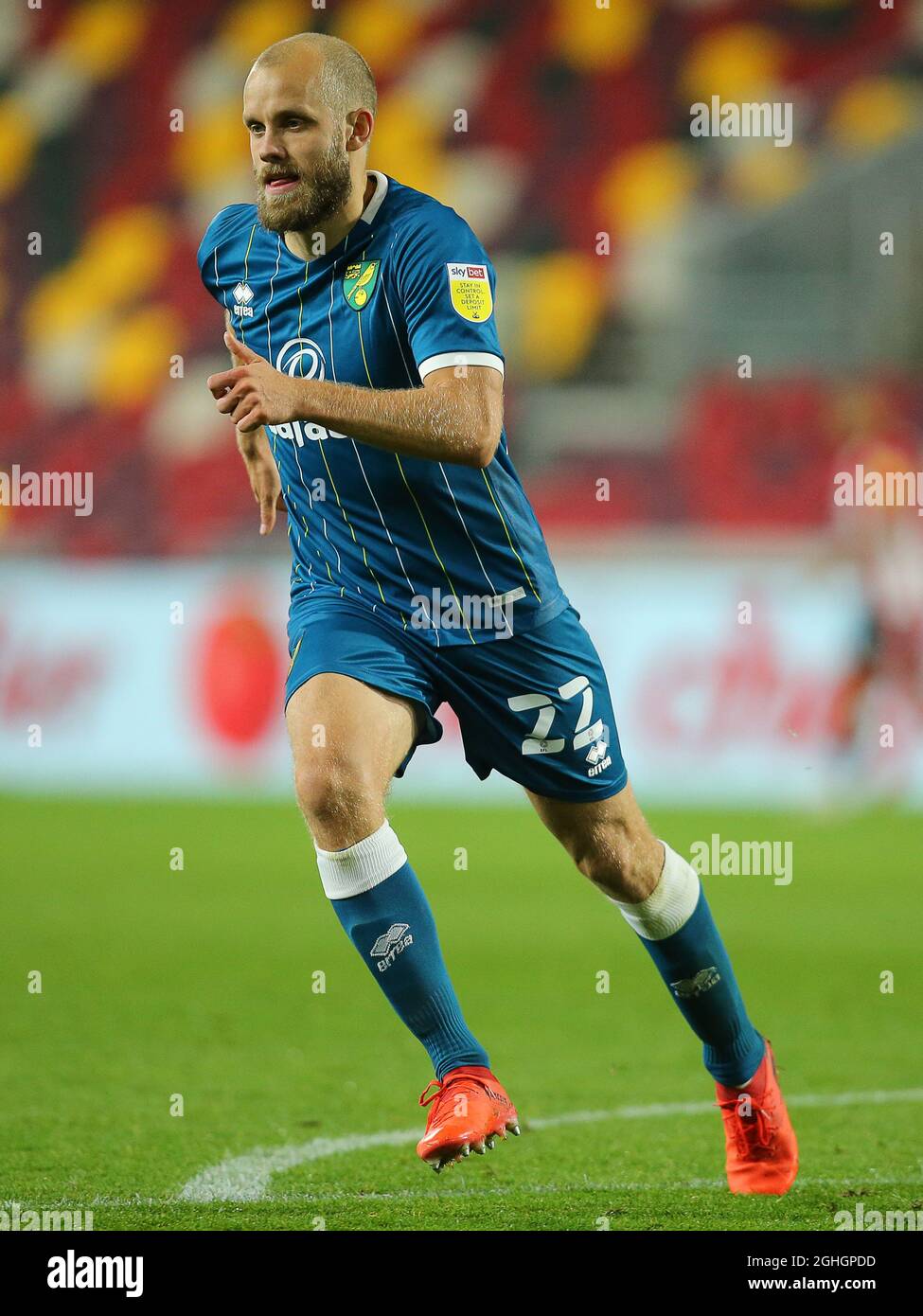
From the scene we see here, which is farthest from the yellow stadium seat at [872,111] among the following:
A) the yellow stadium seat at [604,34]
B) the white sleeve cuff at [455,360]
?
the white sleeve cuff at [455,360]

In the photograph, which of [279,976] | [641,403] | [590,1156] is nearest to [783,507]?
[641,403]

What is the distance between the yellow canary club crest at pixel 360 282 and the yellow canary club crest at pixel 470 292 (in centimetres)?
20

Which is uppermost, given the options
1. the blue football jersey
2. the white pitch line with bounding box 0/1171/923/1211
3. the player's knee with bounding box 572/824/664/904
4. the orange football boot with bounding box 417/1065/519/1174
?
the blue football jersey

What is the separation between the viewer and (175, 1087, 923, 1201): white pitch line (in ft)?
10.7

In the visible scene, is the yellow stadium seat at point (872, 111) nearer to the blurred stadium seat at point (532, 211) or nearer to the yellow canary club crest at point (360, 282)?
the blurred stadium seat at point (532, 211)

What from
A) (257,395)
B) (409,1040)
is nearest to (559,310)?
(409,1040)

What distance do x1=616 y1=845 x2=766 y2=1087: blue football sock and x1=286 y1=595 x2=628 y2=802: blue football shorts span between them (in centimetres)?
29

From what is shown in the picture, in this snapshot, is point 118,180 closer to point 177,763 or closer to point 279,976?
point 177,763

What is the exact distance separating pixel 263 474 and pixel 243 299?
0.47 metres

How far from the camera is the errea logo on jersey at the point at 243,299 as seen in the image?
3543mm

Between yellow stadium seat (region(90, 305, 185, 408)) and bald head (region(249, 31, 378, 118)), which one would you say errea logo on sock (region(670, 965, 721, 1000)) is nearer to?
bald head (region(249, 31, 378, 118))

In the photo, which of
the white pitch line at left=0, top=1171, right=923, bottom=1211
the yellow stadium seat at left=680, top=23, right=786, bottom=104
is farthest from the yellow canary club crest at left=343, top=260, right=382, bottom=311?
the yellow stadium seat at left=680, top=23, right=786, bottom=104

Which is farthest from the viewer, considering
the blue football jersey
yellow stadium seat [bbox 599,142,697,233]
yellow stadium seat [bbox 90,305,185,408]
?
yellow stadium seat [bbox 599,142,697,233]

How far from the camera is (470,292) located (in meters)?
3.12
